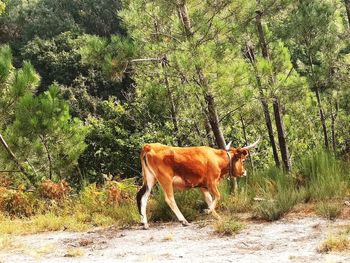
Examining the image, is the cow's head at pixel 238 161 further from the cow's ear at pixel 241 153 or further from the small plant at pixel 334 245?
the small plant at pixel 334 245

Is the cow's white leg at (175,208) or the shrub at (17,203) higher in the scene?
the shrub at (17,203)

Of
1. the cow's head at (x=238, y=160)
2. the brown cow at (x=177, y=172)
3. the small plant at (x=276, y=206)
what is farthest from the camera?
the cow's head at (x=238, y=160)

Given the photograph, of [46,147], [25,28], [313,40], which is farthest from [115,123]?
[25,28]

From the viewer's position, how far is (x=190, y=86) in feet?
27.3

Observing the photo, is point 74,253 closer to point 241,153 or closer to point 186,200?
point 186,200

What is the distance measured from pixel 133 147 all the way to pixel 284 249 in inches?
399

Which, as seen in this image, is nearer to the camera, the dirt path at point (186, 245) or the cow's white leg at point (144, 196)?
the dirt path at point (186, 245)

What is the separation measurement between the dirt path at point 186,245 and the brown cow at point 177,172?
44 cm

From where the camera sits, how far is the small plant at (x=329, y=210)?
673 cm

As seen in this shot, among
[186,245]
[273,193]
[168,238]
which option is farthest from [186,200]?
[186,245]

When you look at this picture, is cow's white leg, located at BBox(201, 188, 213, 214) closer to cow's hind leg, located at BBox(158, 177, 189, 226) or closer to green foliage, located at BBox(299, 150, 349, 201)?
cow's hind leg, located at BBox(158, 177, 189, 226)

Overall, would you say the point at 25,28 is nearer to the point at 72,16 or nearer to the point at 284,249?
the point at 72,16

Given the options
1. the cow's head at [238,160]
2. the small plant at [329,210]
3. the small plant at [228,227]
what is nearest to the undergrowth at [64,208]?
the cow's head at [238,160]

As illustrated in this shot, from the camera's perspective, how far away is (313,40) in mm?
13703
